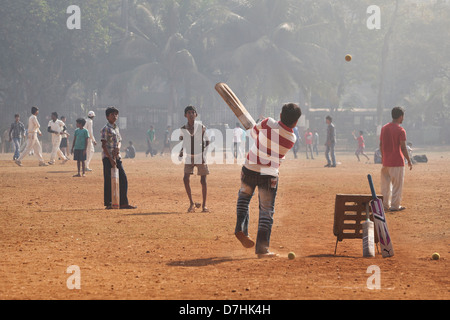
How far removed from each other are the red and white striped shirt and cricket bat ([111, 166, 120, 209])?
495 centimetres

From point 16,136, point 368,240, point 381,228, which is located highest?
point 16,136

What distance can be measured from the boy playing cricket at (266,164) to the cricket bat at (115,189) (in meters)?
4.83

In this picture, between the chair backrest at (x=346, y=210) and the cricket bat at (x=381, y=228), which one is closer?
the cricket bat at (x=381, y=228)

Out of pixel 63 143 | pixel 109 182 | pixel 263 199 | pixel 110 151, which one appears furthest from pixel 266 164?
pixel 63 143

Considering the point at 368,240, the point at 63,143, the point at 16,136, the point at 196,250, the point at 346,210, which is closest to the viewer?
the point at 368,240

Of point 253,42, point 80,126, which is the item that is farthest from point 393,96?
point 80,126

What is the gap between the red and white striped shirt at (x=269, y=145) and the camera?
786cm

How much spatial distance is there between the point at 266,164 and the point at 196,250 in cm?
151

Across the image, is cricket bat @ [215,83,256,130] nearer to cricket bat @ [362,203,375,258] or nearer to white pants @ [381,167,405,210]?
cricket bat @ [362,203,375,258]

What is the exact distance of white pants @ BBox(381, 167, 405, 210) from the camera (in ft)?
40.4

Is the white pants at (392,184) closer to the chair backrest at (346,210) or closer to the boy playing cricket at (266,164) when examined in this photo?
the chair backrest at (346,210)

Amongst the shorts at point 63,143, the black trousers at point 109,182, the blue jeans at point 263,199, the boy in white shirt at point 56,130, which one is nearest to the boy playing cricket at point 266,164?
the blue jeans at point 263,199

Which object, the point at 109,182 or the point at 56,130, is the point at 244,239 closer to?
the point at 109,182

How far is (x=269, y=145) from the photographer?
792 cm
